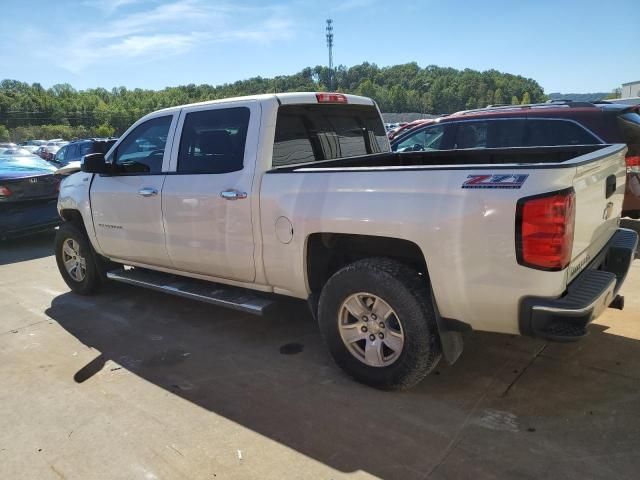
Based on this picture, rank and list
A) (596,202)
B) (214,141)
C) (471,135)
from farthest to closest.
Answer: (471,135) < (214,141) < (596,202)

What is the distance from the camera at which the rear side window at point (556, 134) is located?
250 inches

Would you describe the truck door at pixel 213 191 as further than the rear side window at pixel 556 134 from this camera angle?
No

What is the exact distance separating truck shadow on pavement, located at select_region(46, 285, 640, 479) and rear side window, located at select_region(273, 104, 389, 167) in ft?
4.09

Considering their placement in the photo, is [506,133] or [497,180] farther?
[506,133]

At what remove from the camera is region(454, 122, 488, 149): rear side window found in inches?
277

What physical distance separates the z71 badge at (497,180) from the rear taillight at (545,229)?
10 cm

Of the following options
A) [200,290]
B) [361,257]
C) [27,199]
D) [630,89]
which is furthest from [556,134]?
[630,89]

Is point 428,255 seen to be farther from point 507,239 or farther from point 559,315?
Answer: point 559,315

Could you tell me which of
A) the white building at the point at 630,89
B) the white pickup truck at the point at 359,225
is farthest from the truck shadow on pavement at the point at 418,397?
the white building at the point at 630,89

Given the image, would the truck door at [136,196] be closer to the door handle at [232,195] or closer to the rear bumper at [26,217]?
the door handle at [232,195]

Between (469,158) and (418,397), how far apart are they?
2254mm

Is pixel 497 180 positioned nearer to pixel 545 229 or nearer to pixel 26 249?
pixel 545 229

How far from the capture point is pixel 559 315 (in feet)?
8.70

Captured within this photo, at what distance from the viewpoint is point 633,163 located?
639cm
